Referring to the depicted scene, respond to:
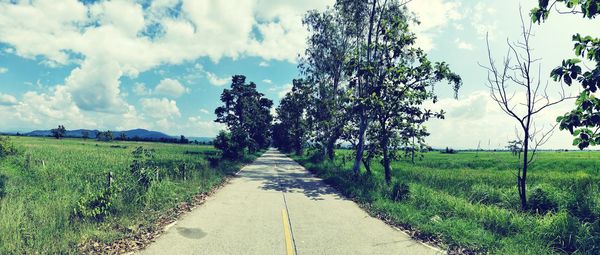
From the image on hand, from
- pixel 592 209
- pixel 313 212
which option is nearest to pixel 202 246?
pixel 313 212

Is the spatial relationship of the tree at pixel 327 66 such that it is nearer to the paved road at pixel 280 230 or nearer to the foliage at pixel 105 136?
the paved road at pixel 280 230

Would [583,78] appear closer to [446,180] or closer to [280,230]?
[280,230]

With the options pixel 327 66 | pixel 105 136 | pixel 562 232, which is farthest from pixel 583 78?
pixel 105 136

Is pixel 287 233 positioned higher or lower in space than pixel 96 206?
lower

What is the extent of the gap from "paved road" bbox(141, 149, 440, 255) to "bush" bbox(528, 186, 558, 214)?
19.7 feet

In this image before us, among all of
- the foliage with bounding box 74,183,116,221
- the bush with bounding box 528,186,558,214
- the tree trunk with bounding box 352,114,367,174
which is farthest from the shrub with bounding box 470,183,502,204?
the foliage with bounding box 74,183,116,221

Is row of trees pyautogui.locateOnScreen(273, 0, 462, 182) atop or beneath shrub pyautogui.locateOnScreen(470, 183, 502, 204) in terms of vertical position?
atop

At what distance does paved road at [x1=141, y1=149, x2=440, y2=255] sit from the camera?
6531 mm

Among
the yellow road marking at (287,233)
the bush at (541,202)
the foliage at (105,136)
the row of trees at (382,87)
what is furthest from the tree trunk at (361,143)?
the foliage at (105,136)

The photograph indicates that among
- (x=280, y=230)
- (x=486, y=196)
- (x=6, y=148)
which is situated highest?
(x=6, y=148)

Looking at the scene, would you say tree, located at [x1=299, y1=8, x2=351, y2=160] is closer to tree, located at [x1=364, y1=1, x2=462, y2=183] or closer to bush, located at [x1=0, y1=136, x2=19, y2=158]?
tree, located at [x1=364, y1=1, x2=462, y2=183]

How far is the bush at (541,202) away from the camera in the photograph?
10.5 metres

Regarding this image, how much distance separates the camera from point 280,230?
309 inches

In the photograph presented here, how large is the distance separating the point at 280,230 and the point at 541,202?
370 inches
